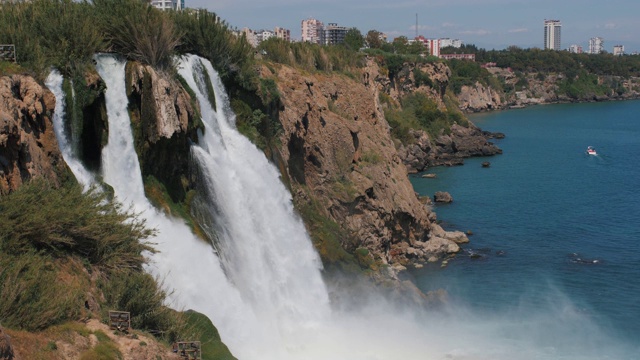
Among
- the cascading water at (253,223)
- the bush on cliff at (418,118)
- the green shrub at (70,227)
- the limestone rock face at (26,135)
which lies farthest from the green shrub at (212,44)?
the bush on cliff at (418,118)

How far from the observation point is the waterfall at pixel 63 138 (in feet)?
60.6

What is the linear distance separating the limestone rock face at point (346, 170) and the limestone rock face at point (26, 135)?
1362 cm

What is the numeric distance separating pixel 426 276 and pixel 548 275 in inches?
215

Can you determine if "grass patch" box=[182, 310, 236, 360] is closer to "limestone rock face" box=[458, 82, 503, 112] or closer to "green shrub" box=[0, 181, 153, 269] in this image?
"green shrub" box=[0, 181, 153, 269]

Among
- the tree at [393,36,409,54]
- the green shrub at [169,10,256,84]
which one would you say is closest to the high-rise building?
the tree at [393,36,409,54]

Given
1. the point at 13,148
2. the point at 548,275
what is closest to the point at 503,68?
the point at 548,275

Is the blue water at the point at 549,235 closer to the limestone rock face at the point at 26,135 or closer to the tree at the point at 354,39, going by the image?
the tree at the point at 354,39

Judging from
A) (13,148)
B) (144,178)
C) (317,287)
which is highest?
(13,148)

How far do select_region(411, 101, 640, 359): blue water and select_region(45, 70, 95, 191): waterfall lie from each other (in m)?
17.2

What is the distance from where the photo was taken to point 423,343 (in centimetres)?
2591

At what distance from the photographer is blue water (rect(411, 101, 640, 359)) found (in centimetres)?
3080

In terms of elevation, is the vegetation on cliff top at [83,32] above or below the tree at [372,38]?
below

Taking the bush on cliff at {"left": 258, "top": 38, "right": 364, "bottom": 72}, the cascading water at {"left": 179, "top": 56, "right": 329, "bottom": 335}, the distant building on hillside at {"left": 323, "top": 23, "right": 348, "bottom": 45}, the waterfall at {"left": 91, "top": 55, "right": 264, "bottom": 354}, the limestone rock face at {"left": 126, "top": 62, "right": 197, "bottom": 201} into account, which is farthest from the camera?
the distant building on hillside at {"left": 323, "top": 23, "right": 348, "bottom": 45}

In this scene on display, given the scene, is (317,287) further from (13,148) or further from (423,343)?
(13,148)
